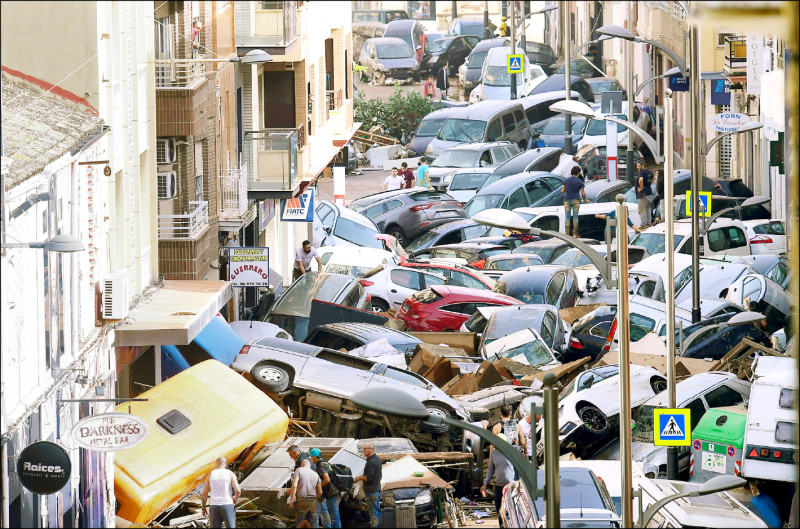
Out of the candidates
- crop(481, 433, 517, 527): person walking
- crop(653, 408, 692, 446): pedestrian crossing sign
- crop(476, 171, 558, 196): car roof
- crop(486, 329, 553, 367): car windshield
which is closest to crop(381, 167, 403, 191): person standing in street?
crop(476, 171, 558, 196): car roof

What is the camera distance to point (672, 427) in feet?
61.4

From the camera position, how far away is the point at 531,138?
52.9 m

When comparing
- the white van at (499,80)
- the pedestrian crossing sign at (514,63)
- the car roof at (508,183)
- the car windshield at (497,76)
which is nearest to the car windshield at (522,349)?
the car roof at (508,183)

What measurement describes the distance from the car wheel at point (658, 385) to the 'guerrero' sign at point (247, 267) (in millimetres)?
8065

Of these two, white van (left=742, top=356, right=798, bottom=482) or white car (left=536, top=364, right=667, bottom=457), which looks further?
white car (left=536, top=364, right=667, bottom=457)

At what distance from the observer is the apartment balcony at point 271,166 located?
30.9 m

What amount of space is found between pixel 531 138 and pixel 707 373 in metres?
31.4

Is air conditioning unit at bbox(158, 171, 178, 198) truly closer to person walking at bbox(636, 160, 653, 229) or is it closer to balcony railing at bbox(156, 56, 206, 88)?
balcony railing at bbox(156, 56, 206, 88)

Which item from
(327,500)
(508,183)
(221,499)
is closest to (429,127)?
(508,183)

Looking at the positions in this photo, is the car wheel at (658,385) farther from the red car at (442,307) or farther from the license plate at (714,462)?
the red car at (442,307)

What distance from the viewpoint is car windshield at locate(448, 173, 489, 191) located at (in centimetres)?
4347

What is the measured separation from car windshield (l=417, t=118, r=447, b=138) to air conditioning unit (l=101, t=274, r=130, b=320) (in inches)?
1383

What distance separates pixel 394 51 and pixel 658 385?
56.3 m

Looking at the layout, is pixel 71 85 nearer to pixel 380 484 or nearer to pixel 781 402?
pixel 380 484
